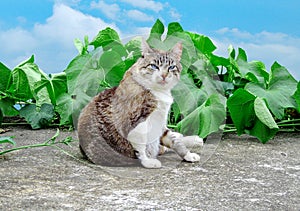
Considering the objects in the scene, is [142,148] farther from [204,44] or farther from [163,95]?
[204,44]

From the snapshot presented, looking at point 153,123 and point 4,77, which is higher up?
point 4,77

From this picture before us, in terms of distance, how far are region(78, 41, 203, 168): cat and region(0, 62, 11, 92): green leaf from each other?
0.95 meters

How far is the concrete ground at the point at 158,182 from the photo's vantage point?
1.16 metres

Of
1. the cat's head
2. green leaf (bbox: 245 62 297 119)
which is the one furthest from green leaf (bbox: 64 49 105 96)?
green leaf (bbox: 245 62 297 119)

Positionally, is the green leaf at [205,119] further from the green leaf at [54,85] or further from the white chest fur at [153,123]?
the green leaf at [54,85]

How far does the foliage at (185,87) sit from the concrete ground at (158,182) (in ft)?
0.48

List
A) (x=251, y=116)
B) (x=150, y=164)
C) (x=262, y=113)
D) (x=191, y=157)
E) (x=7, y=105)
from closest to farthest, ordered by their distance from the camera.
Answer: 1. (x=150, y=164)
2. (x=191, y=157)
3. (x=262, y=113)
4. (x=251, y=116)
5. (x=7, y=105)

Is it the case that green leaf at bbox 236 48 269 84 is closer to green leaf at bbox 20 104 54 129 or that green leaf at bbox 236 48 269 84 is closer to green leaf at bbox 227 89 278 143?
green leaf at bbox 227 89 278 143

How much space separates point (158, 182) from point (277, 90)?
3.09ft

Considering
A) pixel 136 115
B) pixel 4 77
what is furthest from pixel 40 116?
pixel 136 115

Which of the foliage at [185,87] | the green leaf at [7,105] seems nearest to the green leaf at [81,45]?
the foliage at [185,87]

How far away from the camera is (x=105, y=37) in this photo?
6.36 ft

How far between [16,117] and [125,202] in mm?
1548

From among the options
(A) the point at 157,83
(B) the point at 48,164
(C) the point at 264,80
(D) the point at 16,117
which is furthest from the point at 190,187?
(D) the point at 16,117
